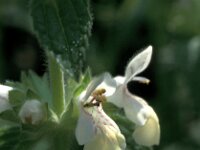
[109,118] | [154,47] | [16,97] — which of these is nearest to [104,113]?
[109,118]

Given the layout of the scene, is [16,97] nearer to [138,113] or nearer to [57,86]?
[57,86]

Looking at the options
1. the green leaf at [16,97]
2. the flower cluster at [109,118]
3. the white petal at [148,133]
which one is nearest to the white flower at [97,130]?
the flower cluster at [109,118]

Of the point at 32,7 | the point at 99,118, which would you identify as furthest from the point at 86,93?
the point at 32,7

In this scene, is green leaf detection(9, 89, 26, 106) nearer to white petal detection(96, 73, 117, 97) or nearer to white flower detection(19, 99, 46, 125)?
white flower detection(19, 99, 46, 125)

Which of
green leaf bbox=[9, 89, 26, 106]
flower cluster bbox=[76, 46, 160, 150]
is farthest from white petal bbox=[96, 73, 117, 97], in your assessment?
green leaf bbox=[9, 89, 26, 106]

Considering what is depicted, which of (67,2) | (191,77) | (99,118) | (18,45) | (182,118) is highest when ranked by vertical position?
(67,2)

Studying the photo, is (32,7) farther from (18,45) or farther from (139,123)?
(18,45)

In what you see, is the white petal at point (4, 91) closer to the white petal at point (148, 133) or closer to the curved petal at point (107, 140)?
the curved petal at point (107, 140)
